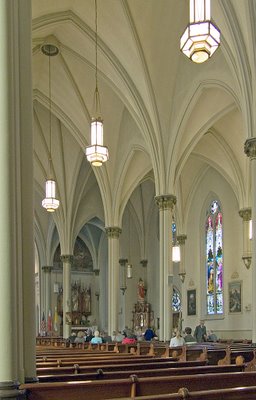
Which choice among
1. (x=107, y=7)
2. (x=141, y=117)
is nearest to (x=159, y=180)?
(x=141, y=117)

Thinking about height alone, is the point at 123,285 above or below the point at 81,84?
below

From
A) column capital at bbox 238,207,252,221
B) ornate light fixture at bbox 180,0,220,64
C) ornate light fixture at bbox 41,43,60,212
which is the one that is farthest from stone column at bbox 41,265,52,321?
ornate light fixture at bbox 180,0,220,64

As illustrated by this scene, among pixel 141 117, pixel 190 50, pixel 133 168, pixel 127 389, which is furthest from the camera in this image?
pixel 133 168

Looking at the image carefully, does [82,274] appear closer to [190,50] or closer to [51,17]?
[51,17]

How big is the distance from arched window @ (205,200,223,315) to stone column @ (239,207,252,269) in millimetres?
3283

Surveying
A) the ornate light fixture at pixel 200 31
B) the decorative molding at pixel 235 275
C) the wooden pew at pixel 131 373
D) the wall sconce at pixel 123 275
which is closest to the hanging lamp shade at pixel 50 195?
the ornate light fixture at pixel 200 31

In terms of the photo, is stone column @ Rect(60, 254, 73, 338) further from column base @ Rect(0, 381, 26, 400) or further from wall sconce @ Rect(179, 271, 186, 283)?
column base @ Rect(0, 381, 26, 400)

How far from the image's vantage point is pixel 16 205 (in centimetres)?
590

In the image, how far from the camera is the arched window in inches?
1171

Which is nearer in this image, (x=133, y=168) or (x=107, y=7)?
(x=107, y=7)

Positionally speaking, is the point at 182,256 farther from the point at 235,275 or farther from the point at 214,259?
the point at 235,275

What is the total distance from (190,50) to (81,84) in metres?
15.1

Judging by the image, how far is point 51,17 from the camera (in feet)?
63.5

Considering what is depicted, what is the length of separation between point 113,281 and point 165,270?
240 inches
